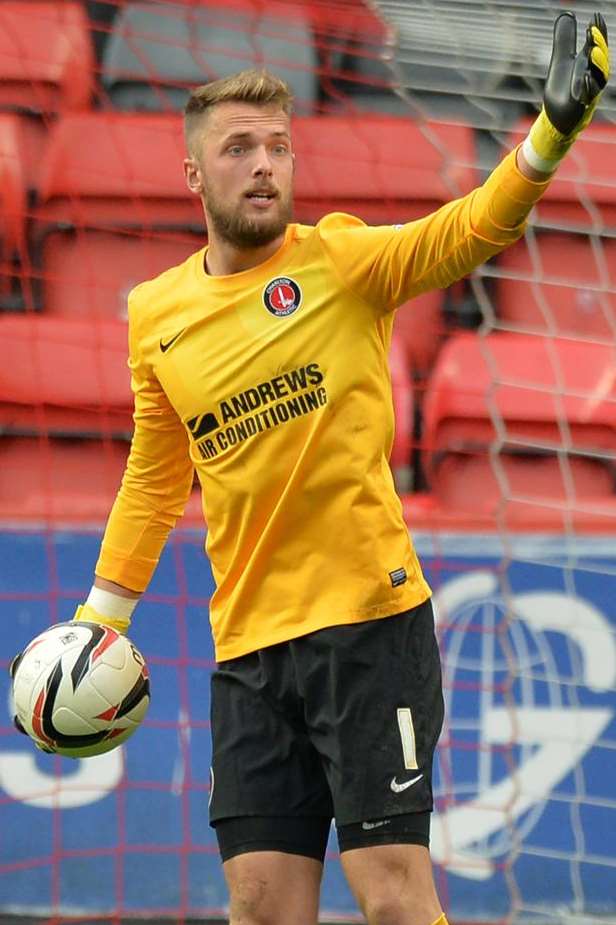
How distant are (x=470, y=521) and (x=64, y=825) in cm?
138

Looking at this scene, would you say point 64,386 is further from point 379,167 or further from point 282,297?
point 282,297

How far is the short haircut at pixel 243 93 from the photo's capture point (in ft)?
9.55

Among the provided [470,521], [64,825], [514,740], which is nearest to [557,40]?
[470,521]

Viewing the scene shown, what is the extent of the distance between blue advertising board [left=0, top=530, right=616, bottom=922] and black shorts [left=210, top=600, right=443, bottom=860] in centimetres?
147

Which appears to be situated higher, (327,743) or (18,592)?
(18,592)

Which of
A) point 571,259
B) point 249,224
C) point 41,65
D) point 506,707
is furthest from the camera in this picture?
point 41,65

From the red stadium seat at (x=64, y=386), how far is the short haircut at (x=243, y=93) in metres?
2.00

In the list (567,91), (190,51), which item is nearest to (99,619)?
(567,91)

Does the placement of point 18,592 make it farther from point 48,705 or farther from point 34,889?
point 48,705

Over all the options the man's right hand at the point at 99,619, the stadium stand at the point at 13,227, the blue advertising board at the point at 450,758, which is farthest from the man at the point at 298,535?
the stadium stand at the point at 13,227

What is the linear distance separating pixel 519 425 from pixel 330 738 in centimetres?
216

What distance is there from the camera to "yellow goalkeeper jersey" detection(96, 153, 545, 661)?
2.88m

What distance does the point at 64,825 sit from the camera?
4508mm

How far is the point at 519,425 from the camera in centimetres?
484
